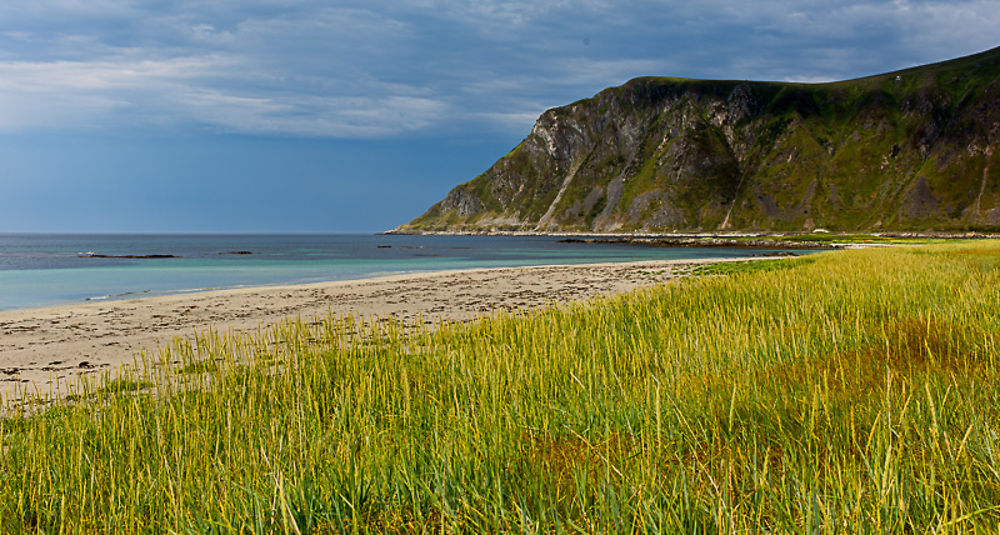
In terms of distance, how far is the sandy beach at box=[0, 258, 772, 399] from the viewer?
493 inches

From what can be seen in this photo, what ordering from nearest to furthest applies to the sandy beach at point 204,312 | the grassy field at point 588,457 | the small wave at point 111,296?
the grassy field at point 588,457 < the sandy beach at point 204,312 < the small wave at point 111,296

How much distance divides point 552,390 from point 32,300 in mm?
A: 31077

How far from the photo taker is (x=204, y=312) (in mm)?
20891

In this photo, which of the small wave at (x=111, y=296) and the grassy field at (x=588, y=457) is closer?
the grassy field at (x=588, y=457)

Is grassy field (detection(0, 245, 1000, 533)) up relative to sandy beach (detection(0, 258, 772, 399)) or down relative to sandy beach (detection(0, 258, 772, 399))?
up

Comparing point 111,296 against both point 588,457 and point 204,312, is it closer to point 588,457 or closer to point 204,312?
point 204,312

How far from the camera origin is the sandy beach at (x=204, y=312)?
41.1 feet

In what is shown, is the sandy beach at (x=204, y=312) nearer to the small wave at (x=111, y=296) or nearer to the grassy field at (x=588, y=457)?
the small wave at (x=111, y=296)

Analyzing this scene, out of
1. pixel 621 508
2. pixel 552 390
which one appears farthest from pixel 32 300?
pixel 621 508

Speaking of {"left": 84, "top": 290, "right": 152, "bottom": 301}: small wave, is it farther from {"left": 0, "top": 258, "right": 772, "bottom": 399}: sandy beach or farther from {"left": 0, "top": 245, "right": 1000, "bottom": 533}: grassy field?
{"left": 0, "top": 245, "right": 1000, "bottom": 533}: grassy field

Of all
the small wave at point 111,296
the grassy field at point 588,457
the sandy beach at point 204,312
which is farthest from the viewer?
the small wave at point 111,296

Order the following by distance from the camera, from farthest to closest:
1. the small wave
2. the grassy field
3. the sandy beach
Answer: the small wave, the sandy beach, the grassy field

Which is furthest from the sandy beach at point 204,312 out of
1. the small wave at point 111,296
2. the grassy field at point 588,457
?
the grassy field at point 588,457

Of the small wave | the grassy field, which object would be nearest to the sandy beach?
the small wave
